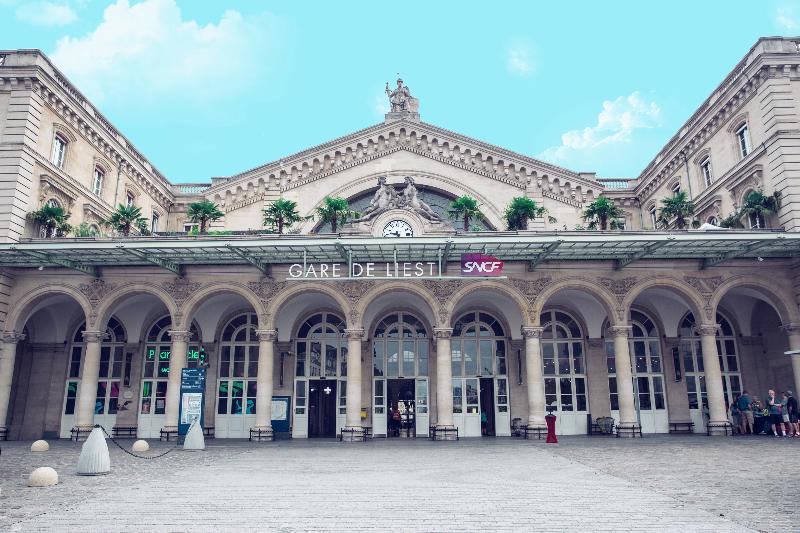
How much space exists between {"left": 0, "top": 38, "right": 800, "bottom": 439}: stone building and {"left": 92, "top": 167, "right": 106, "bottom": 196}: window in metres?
0.08

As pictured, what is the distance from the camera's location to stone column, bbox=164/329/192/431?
2548 cm

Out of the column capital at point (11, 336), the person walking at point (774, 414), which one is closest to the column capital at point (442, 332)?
the person walking at point (774, 414)

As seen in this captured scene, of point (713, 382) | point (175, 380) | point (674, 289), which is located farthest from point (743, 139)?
point (175, 380)

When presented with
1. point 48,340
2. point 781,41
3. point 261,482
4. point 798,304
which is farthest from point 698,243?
point 48,340

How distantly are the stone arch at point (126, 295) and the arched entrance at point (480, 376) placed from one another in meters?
14.1

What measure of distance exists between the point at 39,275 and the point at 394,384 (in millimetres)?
17911

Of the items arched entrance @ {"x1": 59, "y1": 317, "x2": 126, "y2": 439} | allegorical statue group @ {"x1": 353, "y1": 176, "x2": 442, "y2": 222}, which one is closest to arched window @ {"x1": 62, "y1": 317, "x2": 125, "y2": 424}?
arched entrance @ {"x1": 59, "y1": 317, "x2": 126, "y2": 439}

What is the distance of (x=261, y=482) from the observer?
13211 mm

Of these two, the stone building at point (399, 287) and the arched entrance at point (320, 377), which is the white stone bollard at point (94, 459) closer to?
the stone building at point (399, 287)

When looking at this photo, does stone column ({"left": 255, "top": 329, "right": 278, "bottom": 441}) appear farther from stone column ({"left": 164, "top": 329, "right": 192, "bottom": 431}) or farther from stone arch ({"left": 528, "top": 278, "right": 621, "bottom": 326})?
stone arch ({"left": 528, "top": 278, "right": 621, "bottom": 326})

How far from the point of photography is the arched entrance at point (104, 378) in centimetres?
2962

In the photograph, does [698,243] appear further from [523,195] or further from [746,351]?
[523,195]

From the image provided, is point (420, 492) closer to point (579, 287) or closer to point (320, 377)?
point (579, 287)

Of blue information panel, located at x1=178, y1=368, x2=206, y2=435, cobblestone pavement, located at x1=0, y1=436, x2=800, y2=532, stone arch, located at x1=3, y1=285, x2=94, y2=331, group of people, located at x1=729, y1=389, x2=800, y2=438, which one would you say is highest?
stone arch, located at x1=3, y1=285, x2=94, y2=331
